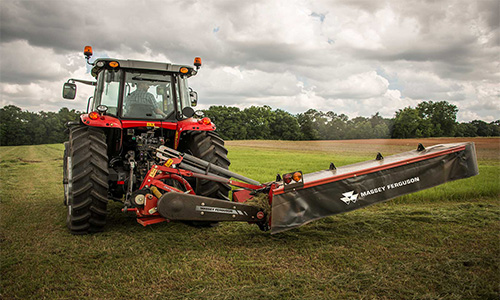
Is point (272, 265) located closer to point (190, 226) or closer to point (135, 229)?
point (190, 226)

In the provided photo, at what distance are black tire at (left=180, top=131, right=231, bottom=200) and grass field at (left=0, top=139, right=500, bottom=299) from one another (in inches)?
19.4

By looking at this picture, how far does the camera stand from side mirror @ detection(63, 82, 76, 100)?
5660 mm

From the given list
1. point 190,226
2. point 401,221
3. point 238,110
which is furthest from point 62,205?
point 238,110

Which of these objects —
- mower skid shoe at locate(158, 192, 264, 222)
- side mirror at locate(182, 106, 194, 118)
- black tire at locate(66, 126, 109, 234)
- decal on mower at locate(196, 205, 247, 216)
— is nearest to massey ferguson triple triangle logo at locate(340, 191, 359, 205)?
mower skid shoe at locate(158, 192, 264, 222)

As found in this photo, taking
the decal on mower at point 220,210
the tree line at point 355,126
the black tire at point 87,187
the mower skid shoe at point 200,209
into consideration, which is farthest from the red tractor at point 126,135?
the tree line at point 355,126

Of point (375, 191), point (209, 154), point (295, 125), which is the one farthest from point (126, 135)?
point (295, 125)

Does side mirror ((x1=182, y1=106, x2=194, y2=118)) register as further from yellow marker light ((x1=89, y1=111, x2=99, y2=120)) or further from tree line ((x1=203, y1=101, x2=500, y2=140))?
tree line ((x1=203, y1=101, x2=500, y2=140))

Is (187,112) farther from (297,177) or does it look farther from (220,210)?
(297,177)

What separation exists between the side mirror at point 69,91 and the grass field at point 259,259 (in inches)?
73.6

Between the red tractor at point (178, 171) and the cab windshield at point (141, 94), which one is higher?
the cab windshield at point (141, 94)

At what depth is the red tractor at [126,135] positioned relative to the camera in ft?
14.2

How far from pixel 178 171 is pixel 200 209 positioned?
2.15 feet

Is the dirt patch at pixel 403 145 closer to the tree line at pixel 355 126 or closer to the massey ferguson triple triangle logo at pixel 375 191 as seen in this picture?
the tree line at pixel 355 126

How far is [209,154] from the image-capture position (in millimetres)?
4980
